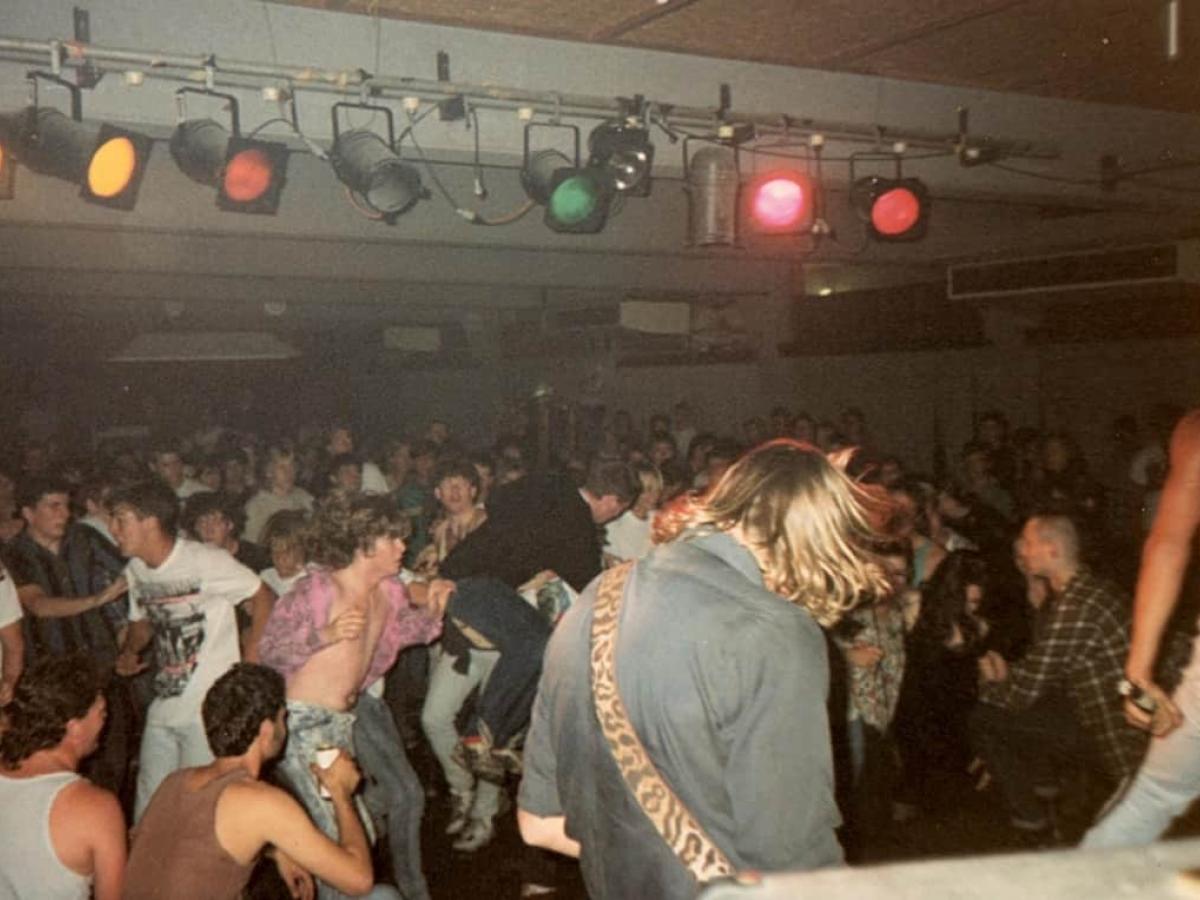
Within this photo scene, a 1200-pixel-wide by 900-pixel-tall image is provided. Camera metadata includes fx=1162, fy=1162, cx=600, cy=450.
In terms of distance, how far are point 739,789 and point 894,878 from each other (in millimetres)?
1097

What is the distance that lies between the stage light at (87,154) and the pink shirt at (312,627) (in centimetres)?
186

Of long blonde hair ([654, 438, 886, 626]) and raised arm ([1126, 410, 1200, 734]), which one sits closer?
long blonde hair ([654, 438, 886, 626])

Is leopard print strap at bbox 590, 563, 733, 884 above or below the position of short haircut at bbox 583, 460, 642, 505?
below

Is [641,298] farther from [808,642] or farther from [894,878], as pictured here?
[894,878]

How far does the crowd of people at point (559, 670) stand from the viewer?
1840mm

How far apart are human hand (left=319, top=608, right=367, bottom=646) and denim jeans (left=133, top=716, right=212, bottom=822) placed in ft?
2.25

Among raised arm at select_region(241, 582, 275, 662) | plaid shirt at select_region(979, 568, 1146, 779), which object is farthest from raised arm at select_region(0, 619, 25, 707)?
plaid shirt at select_region(979, 568, 1146, 779)


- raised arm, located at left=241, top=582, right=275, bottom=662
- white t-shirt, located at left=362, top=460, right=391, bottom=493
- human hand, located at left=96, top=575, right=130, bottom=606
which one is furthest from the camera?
white t-shirt, located at left=362, top=460, right=391, bottom=493

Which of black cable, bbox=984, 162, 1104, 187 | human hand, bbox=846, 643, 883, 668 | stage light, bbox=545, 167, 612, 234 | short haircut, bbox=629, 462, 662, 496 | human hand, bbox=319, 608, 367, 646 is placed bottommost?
human hand, bbox=846, 643, 883, 668

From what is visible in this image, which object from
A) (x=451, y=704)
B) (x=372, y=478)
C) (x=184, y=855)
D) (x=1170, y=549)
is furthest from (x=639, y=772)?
(x=372, y=478)

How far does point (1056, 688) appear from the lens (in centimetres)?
435

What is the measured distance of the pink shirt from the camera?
144 inches

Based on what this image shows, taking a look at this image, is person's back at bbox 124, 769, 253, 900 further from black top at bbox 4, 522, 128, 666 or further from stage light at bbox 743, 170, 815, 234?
stage light at bbox 743, 170, 815, 234

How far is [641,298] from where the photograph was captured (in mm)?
12930
